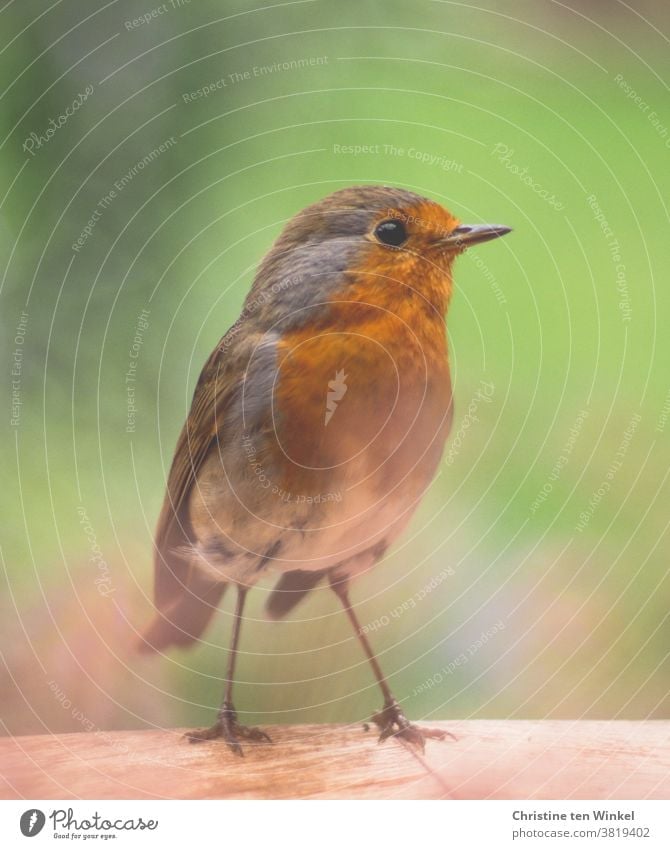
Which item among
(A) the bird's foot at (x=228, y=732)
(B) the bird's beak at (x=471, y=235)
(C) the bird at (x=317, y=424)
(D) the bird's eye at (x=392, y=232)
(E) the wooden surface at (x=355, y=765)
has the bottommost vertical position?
(E) the wooden surface at (x=355, y=765)

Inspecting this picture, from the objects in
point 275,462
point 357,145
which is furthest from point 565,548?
point 357,145

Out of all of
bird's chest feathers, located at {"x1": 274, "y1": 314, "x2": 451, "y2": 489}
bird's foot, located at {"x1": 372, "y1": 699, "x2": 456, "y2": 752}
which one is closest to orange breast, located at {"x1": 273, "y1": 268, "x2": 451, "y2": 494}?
bird's chest feathers, located at {"x1": 274, "y1": 314, "x2": 451, "y2": 489}

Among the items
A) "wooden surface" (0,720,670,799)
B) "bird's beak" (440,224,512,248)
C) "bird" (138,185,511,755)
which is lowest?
"wooden surface" (0,720,670,799)

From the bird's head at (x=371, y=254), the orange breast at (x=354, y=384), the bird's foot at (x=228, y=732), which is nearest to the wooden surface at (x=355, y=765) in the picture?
the bird's foot at (x=228, y=732)

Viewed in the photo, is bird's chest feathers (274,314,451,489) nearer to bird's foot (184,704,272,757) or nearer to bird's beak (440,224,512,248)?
bird's beak (440,224,512,248)

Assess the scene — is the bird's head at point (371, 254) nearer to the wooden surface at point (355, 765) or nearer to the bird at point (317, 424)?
the bird at point (317, 424)

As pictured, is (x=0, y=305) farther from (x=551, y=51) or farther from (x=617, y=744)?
(x=617, y=744)
